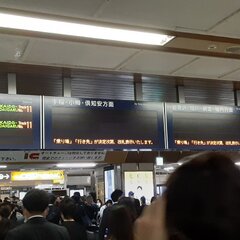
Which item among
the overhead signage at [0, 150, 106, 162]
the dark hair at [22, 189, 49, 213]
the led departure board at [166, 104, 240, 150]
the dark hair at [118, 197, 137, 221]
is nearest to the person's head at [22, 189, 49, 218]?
the dark hair at [22, 189, 49, 213]

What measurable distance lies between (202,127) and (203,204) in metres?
6.62

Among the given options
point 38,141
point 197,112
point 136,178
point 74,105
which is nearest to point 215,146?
point 197,112

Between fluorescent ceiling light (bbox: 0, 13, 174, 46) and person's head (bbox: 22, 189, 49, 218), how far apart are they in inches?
57.3

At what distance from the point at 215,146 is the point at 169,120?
0.98 m

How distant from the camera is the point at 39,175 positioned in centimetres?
1942

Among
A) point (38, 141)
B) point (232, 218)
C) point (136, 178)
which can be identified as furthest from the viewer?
point (136, 178)

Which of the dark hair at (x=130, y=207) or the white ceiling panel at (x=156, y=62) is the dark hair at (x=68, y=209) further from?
the white ceiling panel at (x=156, y=62)

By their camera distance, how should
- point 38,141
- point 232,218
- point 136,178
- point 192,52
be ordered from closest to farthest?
1. point 232,218
2. point 192,52
3. point 38,141
4. point 136,178

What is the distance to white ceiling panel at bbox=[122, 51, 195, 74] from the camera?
208 inches

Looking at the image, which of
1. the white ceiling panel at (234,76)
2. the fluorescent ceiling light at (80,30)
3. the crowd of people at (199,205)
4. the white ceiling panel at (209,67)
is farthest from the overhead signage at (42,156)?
the crowd of people at (199,205)

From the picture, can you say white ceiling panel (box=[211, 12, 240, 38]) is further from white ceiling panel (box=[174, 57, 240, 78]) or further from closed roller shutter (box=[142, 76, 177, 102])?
closed roller shutter (box=[142, 76, 177, 102])

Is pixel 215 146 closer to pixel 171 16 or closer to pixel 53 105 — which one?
pixel 53 105

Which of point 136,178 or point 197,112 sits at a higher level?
point 197,112

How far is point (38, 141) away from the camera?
6.12m
